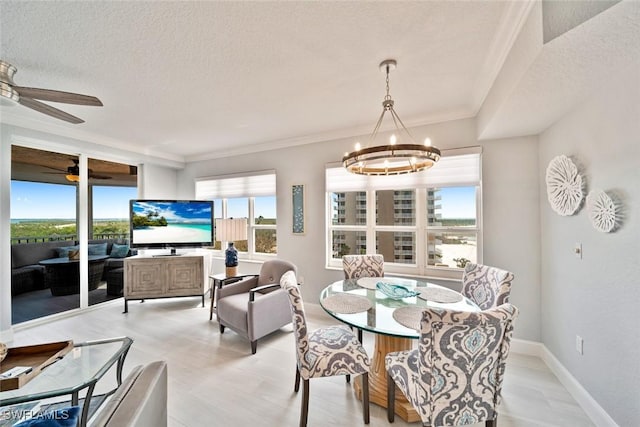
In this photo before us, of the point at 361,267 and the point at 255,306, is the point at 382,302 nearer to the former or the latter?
the point at 361,267

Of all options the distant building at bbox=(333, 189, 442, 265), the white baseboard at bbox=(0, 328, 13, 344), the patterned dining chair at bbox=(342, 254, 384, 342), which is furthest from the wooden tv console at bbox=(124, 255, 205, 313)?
the patterned dining chair at bbox=(342, 254, 384, 342)

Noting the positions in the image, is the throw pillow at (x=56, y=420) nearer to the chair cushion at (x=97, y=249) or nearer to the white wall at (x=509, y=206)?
the white wall at (x=509, y=206)

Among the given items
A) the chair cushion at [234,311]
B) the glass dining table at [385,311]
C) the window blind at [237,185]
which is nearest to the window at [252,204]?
the window blind at [237,185]

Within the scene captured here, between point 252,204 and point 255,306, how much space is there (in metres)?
2.15

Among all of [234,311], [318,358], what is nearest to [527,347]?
[318,358]

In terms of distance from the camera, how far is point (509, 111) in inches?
81.0

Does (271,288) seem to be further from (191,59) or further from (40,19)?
(40,19)

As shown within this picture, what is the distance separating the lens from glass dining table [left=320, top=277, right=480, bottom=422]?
1.60m

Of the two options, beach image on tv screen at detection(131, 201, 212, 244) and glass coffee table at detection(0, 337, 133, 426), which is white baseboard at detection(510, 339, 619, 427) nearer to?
glass coffee table at detection(0, 337, 133, 426)

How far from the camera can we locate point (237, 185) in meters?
4.44

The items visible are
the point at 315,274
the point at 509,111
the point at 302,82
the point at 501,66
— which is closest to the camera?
the point at 501,66

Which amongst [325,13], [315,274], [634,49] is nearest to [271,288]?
[315,274]

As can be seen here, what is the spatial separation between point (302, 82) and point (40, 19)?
5.63 ft

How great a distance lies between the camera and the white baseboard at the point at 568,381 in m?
1.68
